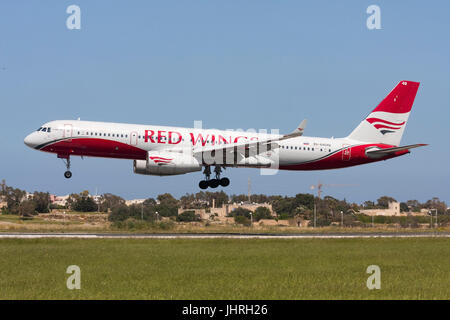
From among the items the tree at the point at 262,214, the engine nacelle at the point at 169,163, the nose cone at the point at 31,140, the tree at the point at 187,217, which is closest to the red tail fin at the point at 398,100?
the engine nacelle at the point at 169,163

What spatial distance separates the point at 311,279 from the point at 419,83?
42335 millimetres

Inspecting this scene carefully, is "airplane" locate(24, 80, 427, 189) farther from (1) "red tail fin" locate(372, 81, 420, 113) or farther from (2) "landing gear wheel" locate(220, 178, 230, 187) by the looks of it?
(1) "red tail fin" locate(372, 81, 420, 113)

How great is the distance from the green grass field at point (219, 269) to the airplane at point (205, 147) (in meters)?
7.36

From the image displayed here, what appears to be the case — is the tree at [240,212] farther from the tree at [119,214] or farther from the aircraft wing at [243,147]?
the aircraft wing at [243,147]

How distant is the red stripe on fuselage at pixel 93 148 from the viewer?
5080cm

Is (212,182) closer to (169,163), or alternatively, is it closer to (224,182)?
(224,182)

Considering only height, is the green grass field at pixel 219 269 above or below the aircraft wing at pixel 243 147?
below

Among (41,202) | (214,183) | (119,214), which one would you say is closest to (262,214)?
(119,214)

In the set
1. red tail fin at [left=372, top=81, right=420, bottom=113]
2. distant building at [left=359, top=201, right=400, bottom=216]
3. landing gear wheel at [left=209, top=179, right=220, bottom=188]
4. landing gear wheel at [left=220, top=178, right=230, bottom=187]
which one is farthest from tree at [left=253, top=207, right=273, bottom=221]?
landing gear wheel at [left=209, top=179, right=220, bottom=188]

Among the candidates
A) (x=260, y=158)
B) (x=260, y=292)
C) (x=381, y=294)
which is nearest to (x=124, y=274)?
(x=260, y=292)

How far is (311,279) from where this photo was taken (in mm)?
27125

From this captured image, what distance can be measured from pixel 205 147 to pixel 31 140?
1423 centimetres

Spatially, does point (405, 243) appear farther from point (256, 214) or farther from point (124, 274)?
point (256, 214)

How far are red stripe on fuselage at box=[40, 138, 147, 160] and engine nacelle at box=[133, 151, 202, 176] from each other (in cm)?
161
